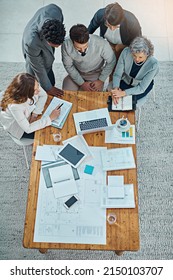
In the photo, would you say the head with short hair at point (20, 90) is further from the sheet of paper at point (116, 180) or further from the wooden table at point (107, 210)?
the sheet of paper at point (116, 180)

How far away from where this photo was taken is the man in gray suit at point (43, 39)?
2.71m

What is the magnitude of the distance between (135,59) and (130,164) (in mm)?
843

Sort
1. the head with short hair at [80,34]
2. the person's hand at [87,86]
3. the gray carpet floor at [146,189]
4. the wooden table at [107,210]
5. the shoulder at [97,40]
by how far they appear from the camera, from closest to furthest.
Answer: the wooden table at [107,210], the head with short hair at [80,34], the shoulder at [97,40], the gray carpet floor at [146,189], the person's hand at [87,86]

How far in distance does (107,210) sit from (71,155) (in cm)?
48

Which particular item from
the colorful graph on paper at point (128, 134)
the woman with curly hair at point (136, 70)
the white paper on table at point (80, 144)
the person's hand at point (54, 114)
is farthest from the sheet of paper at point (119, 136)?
the person's hand at point (54, 114)

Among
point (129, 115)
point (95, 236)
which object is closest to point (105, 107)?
point (129, 115)

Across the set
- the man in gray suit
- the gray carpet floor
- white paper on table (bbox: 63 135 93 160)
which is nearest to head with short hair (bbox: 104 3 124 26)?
the man in gray suit

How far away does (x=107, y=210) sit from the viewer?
256 cm

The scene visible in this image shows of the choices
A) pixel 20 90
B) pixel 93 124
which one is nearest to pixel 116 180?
pixel 93 124

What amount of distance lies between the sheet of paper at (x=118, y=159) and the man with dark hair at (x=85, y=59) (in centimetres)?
83

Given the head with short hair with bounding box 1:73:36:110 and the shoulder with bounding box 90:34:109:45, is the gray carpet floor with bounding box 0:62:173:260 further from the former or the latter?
the shoulder with bounding box 90:34:109:45

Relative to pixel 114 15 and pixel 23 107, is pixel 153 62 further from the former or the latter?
pixel 23 107

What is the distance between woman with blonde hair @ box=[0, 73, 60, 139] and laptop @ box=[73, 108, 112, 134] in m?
0.17

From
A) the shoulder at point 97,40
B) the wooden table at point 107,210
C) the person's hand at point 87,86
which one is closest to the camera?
the wooden table at point 107,210
